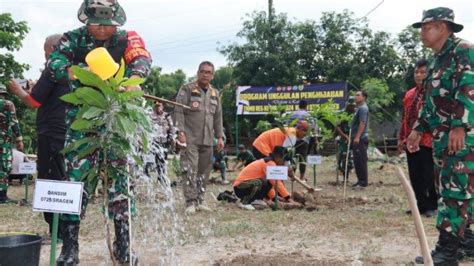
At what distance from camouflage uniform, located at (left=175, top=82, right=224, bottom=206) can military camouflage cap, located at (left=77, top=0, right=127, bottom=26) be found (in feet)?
8.66

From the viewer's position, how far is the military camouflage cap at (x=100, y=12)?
9.81ft

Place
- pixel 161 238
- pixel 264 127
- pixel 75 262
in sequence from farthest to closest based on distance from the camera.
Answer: pixel 264 127, pixel 161 238, pixel 75 262

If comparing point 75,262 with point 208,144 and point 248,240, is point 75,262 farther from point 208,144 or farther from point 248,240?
point 208,144

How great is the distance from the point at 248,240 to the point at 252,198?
7.05ft

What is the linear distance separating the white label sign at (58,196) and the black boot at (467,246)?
9.11ft

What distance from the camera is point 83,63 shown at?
3193mm

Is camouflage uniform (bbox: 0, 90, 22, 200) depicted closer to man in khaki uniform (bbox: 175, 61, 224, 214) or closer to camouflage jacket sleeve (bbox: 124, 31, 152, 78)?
man in khaki uniform (bbox: 175, 61, 224, 214)

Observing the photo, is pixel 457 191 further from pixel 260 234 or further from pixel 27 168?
pixel 27 168

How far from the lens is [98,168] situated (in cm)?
235

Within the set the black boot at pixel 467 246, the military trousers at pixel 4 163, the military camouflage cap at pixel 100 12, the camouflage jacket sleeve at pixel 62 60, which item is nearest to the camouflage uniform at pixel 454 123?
the black boot at pixel 467 246

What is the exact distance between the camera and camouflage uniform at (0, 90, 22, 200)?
6.72m

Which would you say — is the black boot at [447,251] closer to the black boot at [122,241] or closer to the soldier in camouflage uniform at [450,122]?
the soldier in camouflage uniform at [450,122]

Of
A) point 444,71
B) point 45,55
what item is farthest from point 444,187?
point 45,55

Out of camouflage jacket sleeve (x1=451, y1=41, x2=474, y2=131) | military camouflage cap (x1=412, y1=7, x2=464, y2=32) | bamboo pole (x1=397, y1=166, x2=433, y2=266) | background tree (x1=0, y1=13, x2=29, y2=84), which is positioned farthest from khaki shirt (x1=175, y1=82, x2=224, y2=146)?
background tree (x1=0, y1=13, x2=29, y2=84)
